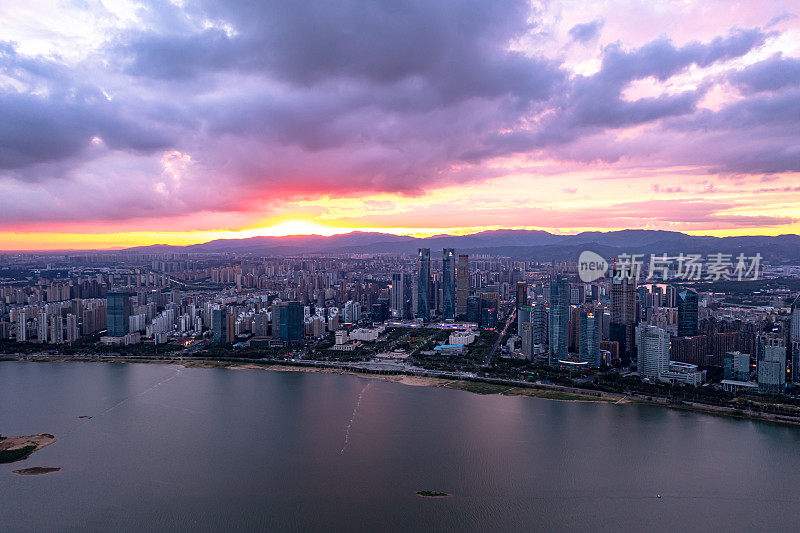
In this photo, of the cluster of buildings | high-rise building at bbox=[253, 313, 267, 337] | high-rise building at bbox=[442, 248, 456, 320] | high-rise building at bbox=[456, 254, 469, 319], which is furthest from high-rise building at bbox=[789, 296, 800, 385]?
high-rise building at bbox=[253, 313, 267, 337]

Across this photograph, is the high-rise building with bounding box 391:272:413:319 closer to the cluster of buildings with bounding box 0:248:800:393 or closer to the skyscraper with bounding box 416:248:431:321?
the cluster of buildings with bounding box 0:248:800:393

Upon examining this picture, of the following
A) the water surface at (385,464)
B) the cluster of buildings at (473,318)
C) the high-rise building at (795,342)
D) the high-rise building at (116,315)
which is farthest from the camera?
the high-rise building at (116,315)

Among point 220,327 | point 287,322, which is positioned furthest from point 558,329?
point 220,327

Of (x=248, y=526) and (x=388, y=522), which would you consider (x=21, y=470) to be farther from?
(x=388, y=522)

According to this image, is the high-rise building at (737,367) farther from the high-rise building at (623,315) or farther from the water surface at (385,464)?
the water surface at (385,464)

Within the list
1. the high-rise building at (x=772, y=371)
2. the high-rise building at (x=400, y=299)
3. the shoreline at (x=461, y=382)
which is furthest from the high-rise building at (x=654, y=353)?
the high-rise building at (x=400, y=299)

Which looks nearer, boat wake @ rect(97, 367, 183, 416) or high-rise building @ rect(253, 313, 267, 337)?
boat wake @ rect(97, 367, 183, 416)
